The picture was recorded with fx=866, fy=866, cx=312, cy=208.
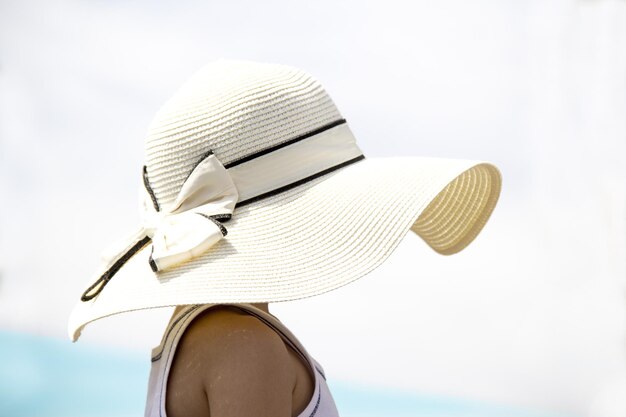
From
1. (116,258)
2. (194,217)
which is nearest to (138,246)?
(116,258)

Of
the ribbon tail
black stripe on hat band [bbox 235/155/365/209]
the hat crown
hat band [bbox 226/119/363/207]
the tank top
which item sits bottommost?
the tank top

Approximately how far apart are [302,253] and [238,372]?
0.50 ft

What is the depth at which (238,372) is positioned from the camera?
34.8 inches

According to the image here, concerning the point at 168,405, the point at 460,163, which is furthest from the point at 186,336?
the point at 460,163

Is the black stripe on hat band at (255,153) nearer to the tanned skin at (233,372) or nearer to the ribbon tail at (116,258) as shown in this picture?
the ribbon tail at (116,258)

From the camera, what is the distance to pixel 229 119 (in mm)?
997

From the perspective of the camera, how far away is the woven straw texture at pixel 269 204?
3.05 feet

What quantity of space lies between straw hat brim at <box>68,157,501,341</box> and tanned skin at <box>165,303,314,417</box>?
0.05 m

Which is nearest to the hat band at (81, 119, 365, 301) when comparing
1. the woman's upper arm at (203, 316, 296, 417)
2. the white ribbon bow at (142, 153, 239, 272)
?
the white ribbon bow at (142, 153, 239, 272)

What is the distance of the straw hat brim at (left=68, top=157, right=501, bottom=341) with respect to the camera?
0.92 meters

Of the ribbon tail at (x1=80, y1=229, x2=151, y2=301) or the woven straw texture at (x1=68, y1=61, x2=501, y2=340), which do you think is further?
the ribbon tail at (x1=80, y1=229, x2=151, y2=301)

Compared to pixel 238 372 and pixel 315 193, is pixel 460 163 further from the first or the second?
pixel 238 372

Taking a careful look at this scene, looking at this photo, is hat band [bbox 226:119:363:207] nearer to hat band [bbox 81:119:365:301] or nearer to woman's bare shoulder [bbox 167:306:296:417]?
hat band [bbox 81:119:365:301]

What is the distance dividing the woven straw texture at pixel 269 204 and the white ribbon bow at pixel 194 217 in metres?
0.02
